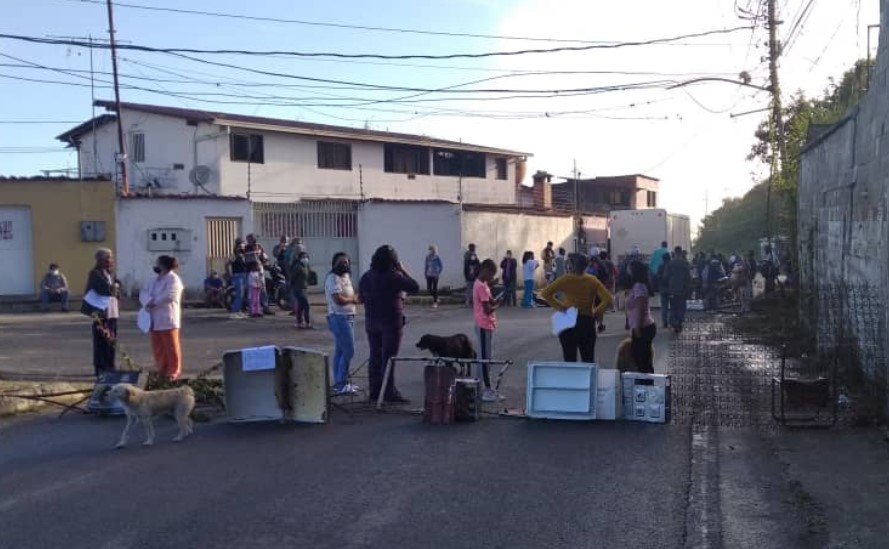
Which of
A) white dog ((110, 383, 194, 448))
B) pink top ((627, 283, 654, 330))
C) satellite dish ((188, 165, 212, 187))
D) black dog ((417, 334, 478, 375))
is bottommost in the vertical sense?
Result: white dog ((110, 383, 194, 448))

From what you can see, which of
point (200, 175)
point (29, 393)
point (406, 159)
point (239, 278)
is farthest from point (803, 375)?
point (406, 159)

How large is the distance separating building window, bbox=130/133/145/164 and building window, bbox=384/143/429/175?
33.5ft

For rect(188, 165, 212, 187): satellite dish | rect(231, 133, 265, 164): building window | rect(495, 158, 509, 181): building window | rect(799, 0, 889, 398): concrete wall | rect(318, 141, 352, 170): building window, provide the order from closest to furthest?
1. rect(799, 0, 889, 398): concrete wall
2. rect(188, 165, 212, 187): satellite dish
3. rect(231, 133, 265, 164): building window
4. rect(318, 141, 352, 170): building window
5. rect(495, 158, 509, 181): building window

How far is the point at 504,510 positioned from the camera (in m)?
6.14

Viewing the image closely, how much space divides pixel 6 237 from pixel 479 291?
1743 centimetres

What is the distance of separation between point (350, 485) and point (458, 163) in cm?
3650

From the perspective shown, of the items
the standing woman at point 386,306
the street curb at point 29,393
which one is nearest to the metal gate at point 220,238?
the street curb at point 29,393

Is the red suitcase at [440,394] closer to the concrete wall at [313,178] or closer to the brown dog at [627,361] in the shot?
the brown dog at [627,361]

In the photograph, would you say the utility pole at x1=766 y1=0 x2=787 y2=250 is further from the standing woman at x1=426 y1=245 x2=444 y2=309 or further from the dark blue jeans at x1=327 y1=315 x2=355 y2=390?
the dark blue jeans at x1=327 y1=315 x2=355 y2=390

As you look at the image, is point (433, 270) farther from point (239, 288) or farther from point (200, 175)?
point (200, 175)

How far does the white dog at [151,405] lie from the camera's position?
827 cm

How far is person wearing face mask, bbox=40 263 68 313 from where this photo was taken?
22.5 metres

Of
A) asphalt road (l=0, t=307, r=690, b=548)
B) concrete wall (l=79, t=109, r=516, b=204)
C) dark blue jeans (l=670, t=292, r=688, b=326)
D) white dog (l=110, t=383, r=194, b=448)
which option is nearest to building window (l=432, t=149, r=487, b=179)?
concrete wall (l=79, t=109, r=516, b=204)

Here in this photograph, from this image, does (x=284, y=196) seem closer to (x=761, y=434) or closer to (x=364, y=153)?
(x=364, y=153)
